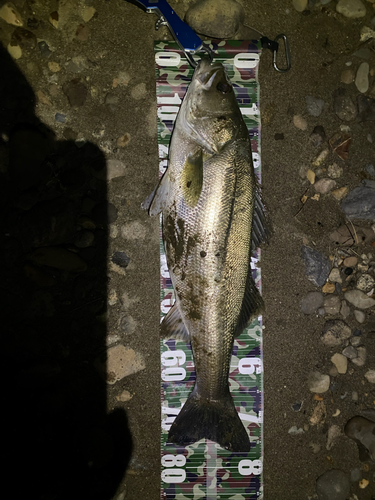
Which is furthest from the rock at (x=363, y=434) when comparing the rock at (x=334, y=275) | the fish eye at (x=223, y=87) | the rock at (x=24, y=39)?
the rock at (x=24, y=39)

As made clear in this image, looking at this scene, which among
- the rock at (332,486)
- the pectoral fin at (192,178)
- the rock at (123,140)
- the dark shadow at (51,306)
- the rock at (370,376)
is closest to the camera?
the pectoral fin at (192,178)

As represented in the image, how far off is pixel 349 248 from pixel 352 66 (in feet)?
5.78

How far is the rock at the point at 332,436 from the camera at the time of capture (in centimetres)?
300

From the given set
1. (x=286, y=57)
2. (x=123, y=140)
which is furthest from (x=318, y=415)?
(x=286, y=57)

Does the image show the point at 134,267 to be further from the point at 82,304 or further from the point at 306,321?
the point at 306,321

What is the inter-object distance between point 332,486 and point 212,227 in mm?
2729

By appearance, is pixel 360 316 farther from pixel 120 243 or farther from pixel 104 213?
pixel 104 213

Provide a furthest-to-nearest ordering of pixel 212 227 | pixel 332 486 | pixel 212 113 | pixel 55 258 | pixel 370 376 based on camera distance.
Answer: pixel 370 376 → pixel 332 486 → pixel 55 258 → pixel 212 113 → pixel 212 227

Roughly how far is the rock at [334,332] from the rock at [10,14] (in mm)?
3908

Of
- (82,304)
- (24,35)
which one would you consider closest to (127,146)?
(24,35)

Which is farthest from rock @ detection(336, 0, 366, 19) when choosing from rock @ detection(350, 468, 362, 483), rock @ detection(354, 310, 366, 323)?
rock @ detection(350, 468, 362, 483)

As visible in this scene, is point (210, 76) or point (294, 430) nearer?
point (210, 76)

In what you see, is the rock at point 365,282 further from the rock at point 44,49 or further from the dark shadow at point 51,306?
the rock at point 44,49

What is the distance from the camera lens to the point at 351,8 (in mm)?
3008
